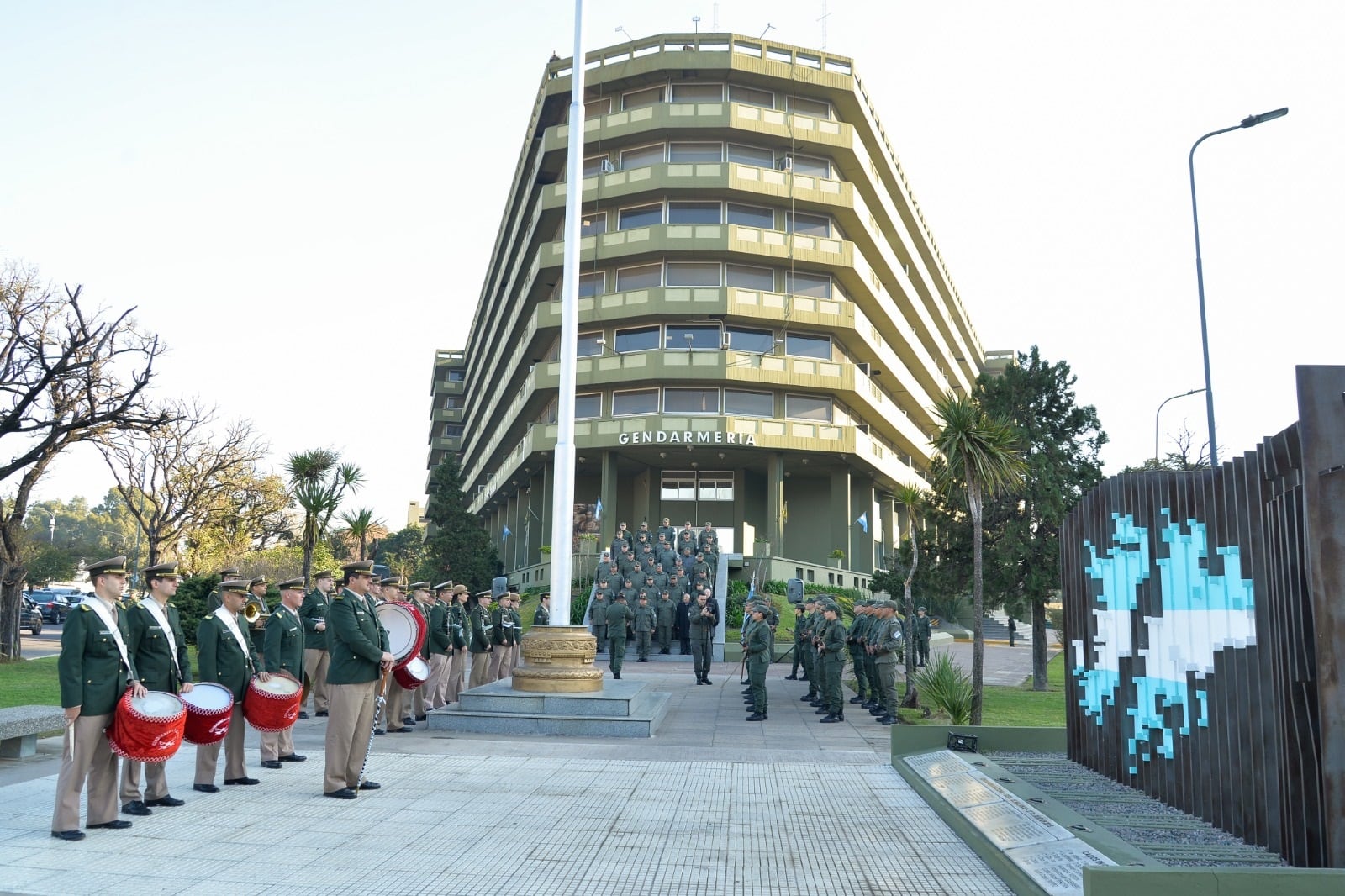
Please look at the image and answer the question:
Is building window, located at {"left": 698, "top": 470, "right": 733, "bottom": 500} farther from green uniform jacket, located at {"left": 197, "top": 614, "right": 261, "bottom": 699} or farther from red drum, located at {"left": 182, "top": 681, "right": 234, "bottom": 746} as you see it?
red drum, located at {"left": 182, "top": 681, "right": 234, "bottom": 746}

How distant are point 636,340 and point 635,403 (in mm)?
2813

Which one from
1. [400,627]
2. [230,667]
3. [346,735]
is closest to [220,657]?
[230,667]

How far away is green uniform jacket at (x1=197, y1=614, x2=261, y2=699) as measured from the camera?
31.8ft

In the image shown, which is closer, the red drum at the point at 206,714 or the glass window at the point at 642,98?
the red drum at the point at 206,714

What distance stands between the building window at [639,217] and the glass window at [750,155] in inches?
154

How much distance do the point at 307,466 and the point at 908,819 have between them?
91.6 feet

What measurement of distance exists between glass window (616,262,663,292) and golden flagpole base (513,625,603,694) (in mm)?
28964

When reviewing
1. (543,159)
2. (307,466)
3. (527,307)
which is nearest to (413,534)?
(527,307)

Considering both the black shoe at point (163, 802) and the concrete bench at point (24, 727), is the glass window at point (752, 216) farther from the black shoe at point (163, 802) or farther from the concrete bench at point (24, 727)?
the black shoe at point (163, 802)

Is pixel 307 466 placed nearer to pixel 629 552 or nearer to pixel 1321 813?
pixel 629 552

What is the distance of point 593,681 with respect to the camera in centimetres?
1473

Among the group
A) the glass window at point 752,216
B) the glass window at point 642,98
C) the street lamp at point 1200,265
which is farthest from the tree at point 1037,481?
the glass window at point 642,98

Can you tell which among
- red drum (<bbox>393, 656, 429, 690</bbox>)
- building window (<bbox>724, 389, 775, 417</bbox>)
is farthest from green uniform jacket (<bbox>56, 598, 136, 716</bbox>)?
building window (<bbox>724, 389, 775, 417</bbox>)

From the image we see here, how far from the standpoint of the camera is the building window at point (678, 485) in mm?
46094
